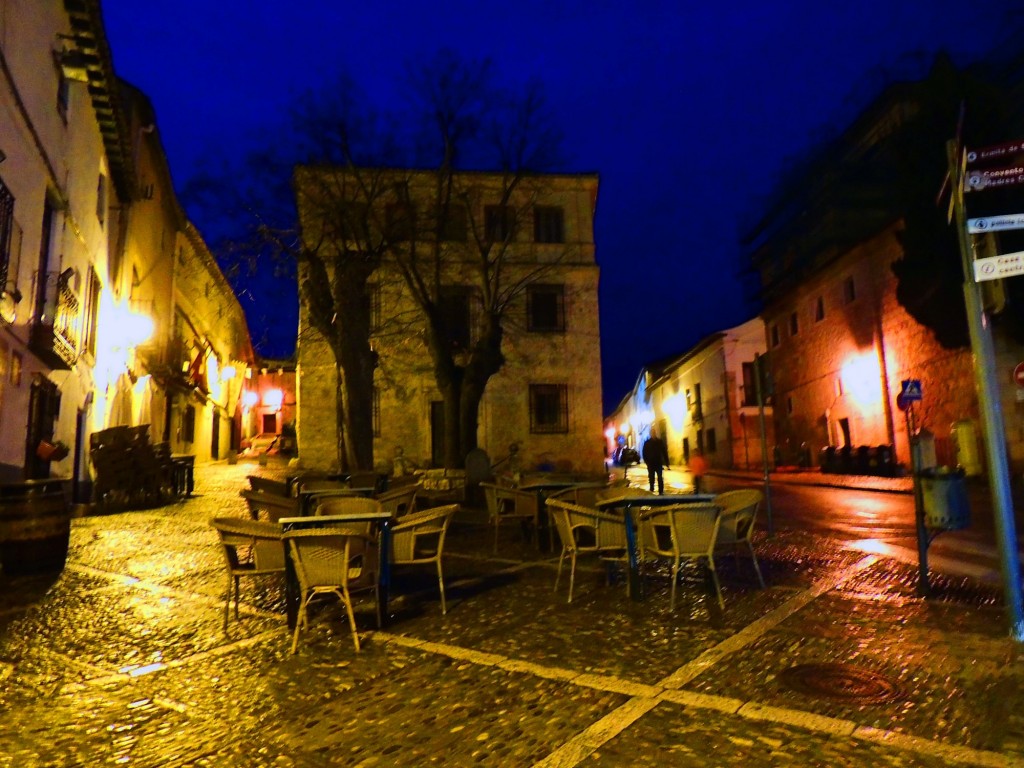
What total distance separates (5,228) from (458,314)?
60.3 ft

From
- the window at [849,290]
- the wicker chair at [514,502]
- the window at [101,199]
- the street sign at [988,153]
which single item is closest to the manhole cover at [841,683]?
the street sign at [988,153]

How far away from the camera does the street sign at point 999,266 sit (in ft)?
16.2

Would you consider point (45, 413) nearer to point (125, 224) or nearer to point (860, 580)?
point (125, 224)

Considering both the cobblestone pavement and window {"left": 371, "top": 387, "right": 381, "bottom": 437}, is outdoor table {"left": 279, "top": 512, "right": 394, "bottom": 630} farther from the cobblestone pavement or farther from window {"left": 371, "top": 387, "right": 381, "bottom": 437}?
window {"left": 371, "top": 387, "right": 381, "bottom": 437}

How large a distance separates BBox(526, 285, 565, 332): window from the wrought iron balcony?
17.0 m

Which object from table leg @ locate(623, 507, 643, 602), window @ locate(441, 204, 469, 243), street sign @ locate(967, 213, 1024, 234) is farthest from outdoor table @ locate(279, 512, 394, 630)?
window @ locate(441, 204, 469, 243)

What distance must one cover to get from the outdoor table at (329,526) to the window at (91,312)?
12313mm

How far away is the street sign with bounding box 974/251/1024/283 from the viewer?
4945 mm

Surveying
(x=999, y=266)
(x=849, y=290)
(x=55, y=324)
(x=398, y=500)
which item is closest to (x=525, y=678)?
(x=999, y=266)

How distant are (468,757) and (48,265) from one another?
1313cm

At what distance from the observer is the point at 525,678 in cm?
434

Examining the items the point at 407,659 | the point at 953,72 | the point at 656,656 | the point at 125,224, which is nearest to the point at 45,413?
the point at 125,224

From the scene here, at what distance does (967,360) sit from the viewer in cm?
2073

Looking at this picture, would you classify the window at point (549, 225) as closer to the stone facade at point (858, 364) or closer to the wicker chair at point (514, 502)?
the stone facade at point (858, 364)
